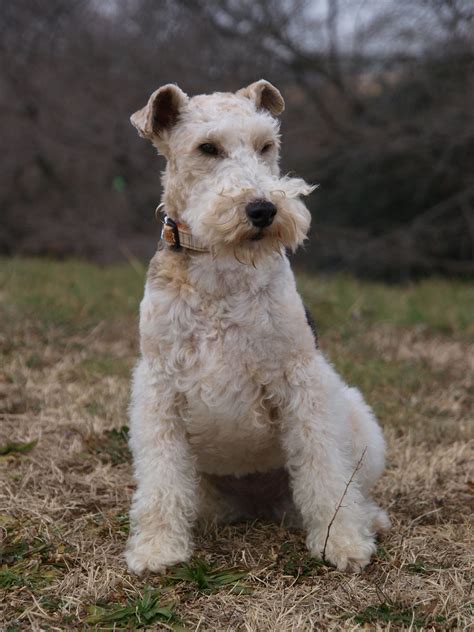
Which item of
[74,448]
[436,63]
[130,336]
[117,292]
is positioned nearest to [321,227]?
[436,63]

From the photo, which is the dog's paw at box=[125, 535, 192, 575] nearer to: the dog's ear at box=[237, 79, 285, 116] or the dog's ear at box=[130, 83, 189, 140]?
the dog's ear at box=[130, 83, 189, 140]

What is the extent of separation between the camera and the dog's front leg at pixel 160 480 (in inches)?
113

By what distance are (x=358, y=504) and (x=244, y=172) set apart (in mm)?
1369

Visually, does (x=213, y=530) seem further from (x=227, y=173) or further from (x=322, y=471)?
(x=227, y=173)

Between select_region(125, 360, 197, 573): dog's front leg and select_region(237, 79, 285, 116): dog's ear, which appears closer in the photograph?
select_region(125, 360, 197, 573): dog's front leg

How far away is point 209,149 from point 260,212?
44 cm

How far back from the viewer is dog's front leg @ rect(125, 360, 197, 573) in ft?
9.42

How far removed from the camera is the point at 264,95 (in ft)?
11.1

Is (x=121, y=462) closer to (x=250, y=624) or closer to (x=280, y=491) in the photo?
(x=280, y=491)

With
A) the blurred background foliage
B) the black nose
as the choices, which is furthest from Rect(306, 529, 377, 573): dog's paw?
the blurred background foliage

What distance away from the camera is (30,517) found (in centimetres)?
318

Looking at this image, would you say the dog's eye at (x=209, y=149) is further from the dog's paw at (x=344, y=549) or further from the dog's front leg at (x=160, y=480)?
the dog's paw at (x=344, y=549)

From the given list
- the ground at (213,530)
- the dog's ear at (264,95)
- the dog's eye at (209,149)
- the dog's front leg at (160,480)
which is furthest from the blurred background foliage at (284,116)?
the dog's front leg at (160,480)

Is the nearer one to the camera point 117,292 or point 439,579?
point 439,579
